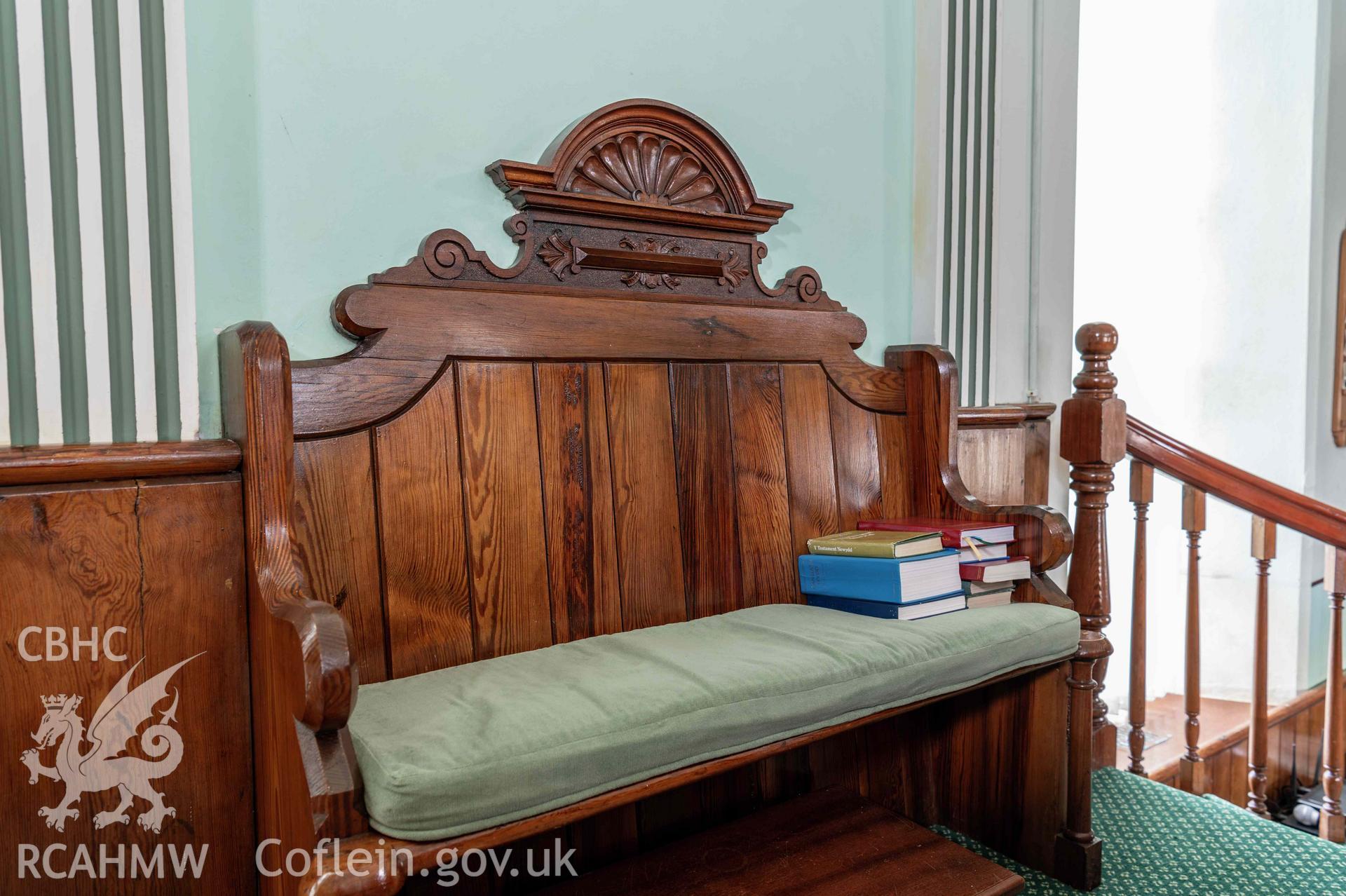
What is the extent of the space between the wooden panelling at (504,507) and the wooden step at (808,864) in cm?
39

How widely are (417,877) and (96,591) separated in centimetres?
61

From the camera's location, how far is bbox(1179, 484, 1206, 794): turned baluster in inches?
93.0

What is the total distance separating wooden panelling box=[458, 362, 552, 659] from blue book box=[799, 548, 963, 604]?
502 millimetres

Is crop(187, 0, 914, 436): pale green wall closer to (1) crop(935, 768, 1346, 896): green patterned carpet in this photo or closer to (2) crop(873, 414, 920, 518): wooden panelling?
(2) crop(873, 414, 920, 518): wooden panelling

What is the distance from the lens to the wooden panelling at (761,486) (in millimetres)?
1673

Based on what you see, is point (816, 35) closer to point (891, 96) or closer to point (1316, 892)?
point (891, 96)

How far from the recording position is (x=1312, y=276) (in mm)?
3873

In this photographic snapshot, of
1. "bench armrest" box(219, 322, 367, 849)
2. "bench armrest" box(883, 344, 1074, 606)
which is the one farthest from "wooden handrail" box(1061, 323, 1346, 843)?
"bench armrest" box(219, 322, 367, 849)

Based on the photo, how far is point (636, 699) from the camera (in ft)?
3.66

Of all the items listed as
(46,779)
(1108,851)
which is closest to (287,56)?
(46,779)

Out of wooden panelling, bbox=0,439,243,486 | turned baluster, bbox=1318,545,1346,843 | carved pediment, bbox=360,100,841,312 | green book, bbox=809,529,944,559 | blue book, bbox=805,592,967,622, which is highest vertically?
carved pediment, bbox=360,100,841,312

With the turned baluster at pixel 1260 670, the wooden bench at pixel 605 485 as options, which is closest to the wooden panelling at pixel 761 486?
the wooden bench at pixel 605 485

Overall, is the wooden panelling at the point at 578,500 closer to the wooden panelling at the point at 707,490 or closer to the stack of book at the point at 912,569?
the wooden panelling at the point at 707,490

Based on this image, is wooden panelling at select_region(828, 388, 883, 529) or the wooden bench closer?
the wooden bench
